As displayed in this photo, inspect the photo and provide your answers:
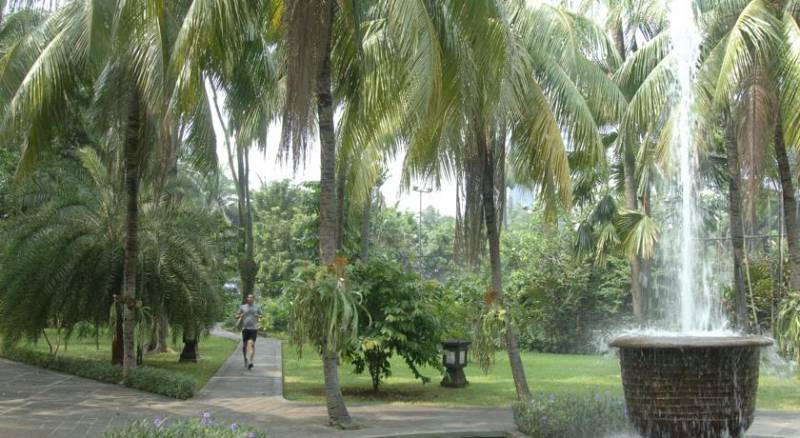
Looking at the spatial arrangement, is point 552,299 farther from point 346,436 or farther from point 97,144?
point 346,436

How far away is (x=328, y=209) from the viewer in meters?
10.4

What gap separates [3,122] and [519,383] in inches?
380

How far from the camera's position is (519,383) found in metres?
11.8

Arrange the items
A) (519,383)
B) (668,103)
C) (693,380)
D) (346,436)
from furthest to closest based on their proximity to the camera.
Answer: (668,103) < (519,383) < (346,436) < (693,380)

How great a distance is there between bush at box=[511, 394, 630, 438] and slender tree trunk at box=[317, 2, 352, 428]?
2.38 m

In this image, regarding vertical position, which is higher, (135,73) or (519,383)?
(135,73)

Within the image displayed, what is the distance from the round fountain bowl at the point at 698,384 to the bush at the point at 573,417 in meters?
1.29

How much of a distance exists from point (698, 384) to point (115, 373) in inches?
425

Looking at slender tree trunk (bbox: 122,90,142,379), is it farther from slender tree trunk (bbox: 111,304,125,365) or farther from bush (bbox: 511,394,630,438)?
bush (bbox: 511,394,630,438)

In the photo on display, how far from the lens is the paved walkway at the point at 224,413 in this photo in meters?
9.85

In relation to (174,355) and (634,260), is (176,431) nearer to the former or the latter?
(634,260)

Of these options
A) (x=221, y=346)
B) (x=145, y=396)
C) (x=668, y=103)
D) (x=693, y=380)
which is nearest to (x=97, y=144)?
(x=221, y=346)

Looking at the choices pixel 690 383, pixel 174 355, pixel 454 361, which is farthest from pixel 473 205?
pixel 174 355

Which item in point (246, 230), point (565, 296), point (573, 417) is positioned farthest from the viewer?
point (246, 230)
